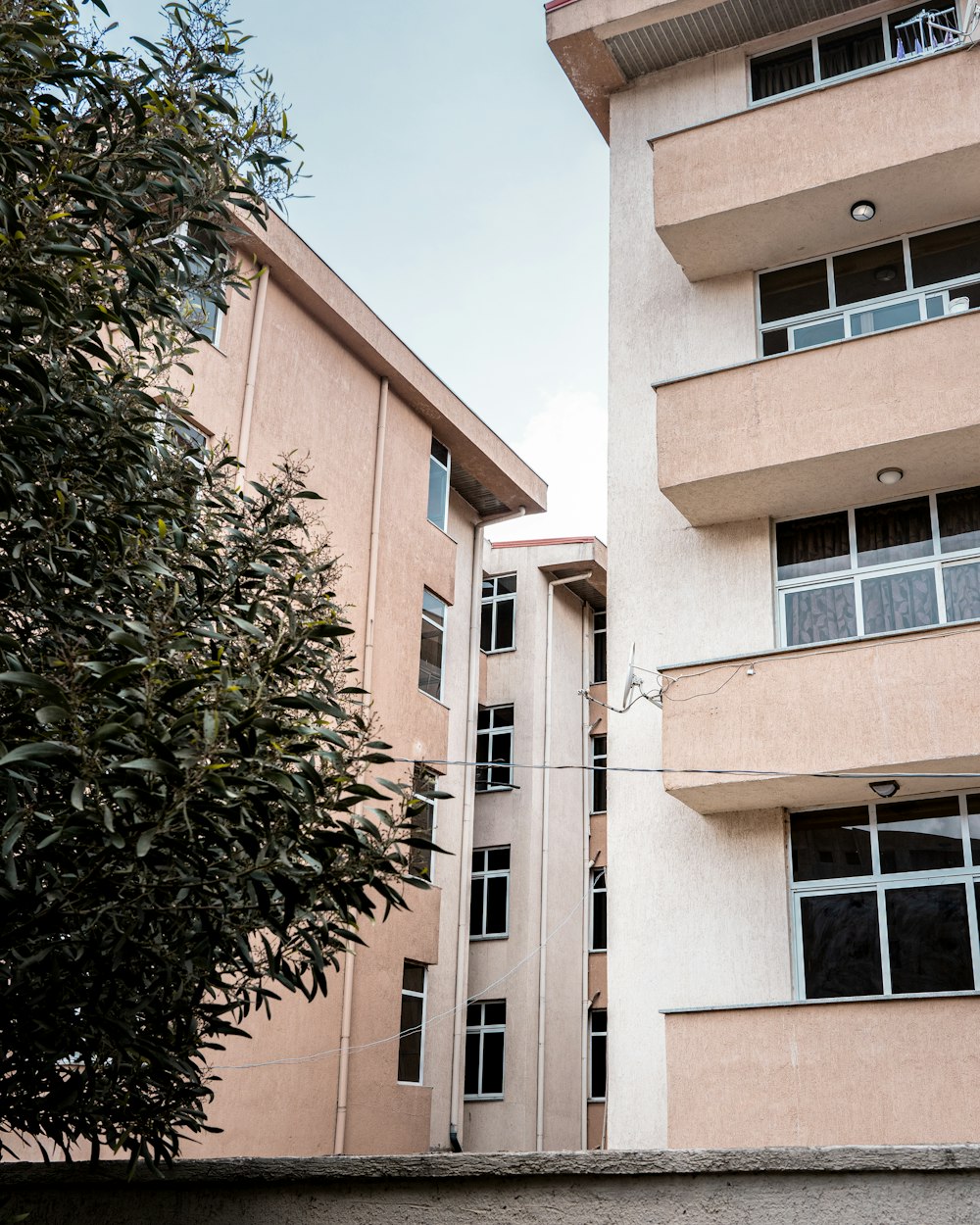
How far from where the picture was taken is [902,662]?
35.3 ft

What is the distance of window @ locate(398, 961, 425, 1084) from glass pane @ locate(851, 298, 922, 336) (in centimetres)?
1025

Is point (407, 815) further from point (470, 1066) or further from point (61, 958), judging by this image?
point (470, 1066)

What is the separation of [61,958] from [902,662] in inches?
304

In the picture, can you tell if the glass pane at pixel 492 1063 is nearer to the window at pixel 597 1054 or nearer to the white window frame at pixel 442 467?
the window at pixel 597 1054

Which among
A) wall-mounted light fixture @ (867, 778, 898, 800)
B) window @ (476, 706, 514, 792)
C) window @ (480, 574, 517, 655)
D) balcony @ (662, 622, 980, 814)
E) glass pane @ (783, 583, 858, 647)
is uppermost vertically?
window @ (480, 574, 517, 655)

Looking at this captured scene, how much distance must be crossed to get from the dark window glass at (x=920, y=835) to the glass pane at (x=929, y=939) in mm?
226

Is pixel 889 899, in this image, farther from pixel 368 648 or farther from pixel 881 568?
pixel 368 648

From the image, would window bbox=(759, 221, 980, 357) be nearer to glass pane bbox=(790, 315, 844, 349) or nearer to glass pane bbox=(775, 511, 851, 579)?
glass pane bbox=(790, 315, 844, 349)

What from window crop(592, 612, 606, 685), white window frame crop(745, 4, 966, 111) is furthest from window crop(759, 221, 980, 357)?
window crop(592, 612, 606, 685)

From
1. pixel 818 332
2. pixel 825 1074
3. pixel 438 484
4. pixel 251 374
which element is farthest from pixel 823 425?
pixel 438 484

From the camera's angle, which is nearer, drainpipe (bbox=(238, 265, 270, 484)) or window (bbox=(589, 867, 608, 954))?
drainpipe (bbox=(238, 265, 270, 484))

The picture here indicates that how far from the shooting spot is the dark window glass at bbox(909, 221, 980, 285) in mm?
12703

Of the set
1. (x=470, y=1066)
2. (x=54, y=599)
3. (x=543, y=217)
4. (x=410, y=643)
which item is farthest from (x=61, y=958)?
(x=470, y=1066)

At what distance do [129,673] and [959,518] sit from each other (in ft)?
30.8
